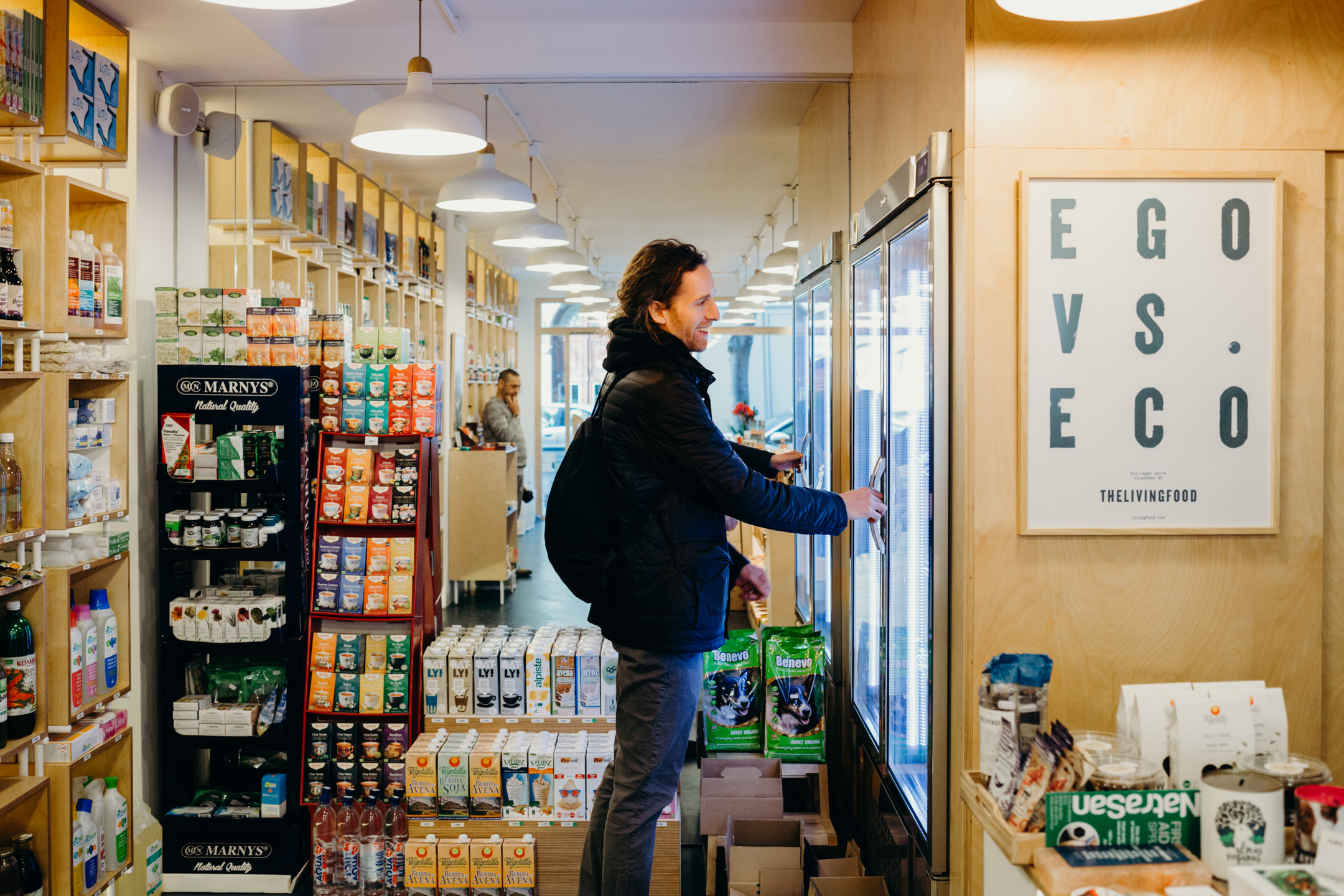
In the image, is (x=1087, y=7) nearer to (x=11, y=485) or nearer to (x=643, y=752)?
(x=643, y=752)

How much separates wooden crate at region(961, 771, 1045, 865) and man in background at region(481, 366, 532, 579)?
752 centimetres

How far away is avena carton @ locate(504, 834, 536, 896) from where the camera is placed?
11.1 feet


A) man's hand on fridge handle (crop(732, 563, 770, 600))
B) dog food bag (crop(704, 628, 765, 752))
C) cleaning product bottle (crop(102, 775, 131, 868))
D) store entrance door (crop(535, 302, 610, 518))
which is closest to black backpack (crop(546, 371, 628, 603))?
man's hand on fridge handle (crop(732, 563, 770, 600))

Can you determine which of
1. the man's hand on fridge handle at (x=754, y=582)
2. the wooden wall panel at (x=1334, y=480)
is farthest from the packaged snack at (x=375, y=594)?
the wooden wall panel at (x=1334, y=480)

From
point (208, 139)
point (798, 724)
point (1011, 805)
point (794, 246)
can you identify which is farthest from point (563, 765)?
point (794, 246)

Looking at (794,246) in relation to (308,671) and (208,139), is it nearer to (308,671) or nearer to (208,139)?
(208,139)

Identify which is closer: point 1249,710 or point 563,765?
point 1249,710

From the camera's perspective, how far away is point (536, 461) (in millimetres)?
13336

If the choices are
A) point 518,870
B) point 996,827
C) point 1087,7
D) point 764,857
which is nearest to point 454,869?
point 518,870

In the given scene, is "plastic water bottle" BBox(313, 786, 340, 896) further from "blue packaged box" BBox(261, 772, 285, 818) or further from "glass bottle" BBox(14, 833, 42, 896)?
"glass bottle" BBox(14, 833, 42, 896)

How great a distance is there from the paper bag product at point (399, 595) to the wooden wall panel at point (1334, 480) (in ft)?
9.60

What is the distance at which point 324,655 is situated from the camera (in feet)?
12.4

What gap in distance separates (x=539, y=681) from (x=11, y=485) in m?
1.80

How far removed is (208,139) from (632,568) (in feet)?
10.1
